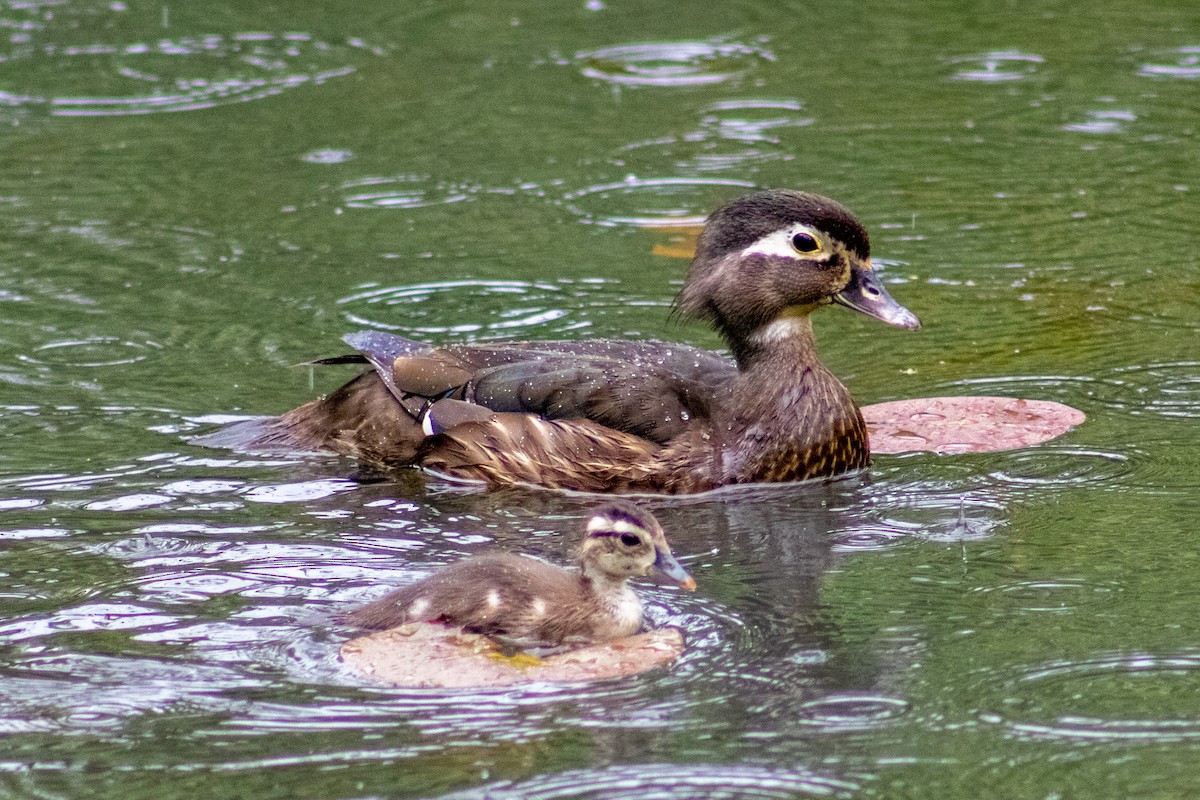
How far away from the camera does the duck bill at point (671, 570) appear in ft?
19.7

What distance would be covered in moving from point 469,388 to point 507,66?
251 inches

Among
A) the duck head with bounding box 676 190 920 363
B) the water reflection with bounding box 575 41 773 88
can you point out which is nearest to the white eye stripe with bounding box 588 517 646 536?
the duck head with bounding box 676 190 920 363

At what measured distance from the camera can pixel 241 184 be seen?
11656 millimetres

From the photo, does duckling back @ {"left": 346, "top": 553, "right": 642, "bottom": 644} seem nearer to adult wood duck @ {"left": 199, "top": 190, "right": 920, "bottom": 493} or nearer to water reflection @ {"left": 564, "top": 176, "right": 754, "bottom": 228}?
adult wood duck @ {"left": 199, "top": 190, "right": 920, "bottom": 493}

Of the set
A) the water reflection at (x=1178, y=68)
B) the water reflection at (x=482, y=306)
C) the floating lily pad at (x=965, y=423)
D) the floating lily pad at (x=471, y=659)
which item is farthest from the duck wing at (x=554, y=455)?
the water reflection at (x=1178, y=68)

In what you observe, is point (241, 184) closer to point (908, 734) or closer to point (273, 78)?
point (273, 78)

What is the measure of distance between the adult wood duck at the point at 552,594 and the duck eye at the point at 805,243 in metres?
2.22

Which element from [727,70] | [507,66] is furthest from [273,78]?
[727,70]

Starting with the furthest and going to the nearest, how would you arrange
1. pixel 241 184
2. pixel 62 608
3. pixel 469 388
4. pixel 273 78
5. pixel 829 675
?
pixel 273 78, pixel 241 184, pixel 469 388, pixel 62 608, pixel 829 675

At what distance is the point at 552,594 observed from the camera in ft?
19.6

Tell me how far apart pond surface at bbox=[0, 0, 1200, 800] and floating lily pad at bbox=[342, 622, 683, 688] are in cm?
11

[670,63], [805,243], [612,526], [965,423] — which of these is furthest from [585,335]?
[670,63]

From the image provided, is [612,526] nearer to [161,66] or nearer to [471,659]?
[471,659]

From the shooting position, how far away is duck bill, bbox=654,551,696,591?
6.00m
